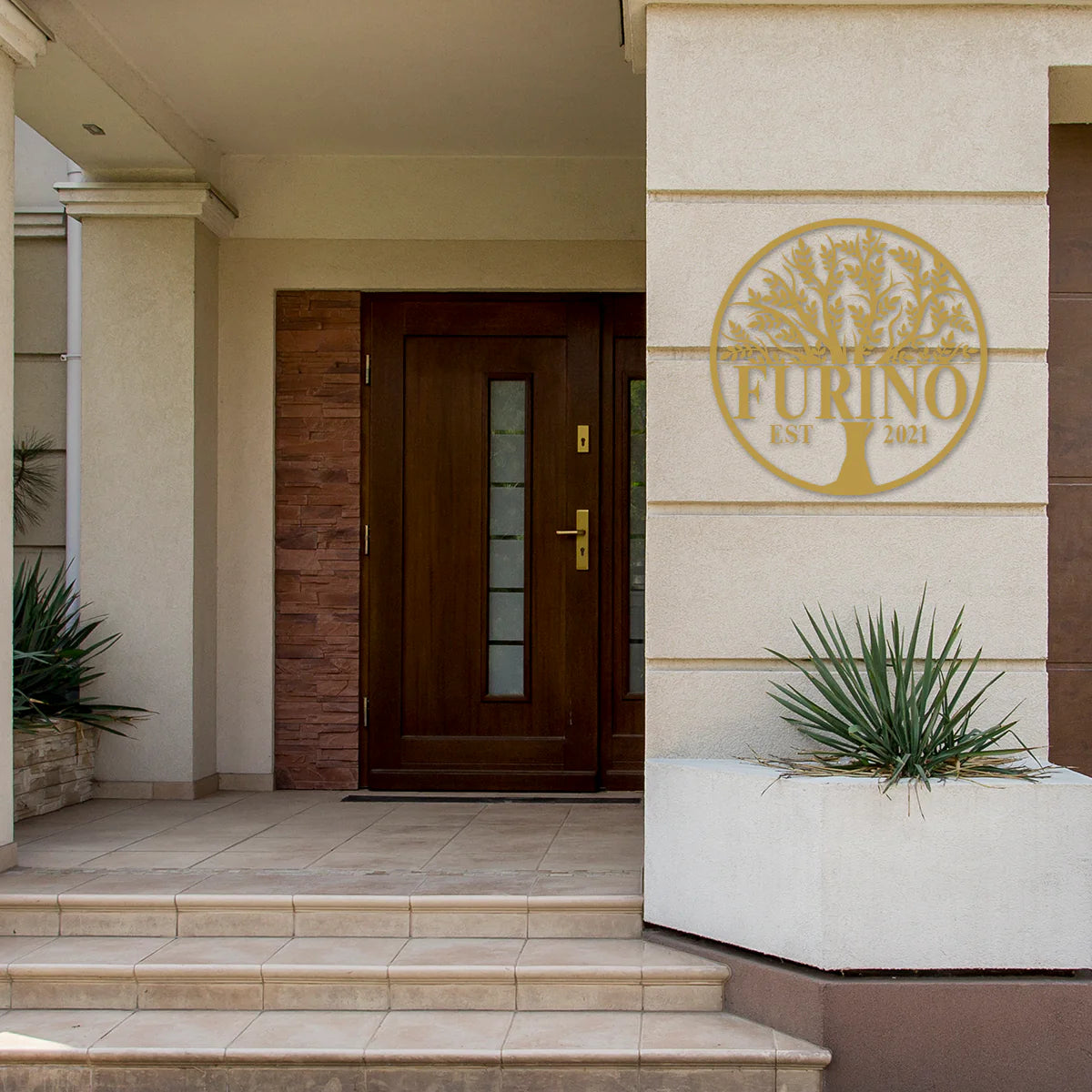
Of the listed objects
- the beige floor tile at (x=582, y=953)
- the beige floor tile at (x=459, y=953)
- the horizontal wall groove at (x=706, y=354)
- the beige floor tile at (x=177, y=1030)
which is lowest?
the beige floor tile at (x=177, y=1030)

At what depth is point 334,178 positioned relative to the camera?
655 centimetres

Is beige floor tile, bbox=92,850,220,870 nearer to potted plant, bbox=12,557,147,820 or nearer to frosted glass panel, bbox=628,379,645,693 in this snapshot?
potted plant, bbox=12,557,147,820

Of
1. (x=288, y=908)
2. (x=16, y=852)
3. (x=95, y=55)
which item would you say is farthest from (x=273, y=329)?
(x=288, y=908)

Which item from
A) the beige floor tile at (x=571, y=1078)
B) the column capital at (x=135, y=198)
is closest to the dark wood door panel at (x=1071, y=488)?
the beige floor tile at (x=571, y=1078)

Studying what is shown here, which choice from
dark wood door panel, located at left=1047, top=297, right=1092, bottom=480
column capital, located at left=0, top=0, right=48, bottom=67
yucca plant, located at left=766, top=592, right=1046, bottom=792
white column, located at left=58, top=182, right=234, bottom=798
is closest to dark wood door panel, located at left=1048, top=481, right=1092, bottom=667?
dark wood door panel, located at left=1047, top=297, right=1092, bottom=480

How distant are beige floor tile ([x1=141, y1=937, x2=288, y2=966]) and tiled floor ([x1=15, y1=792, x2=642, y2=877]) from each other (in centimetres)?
32

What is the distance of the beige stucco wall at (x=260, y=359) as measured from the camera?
6.47 meters

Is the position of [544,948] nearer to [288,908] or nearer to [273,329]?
[288,908]

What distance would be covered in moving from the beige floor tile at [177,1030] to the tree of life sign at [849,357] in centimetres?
233

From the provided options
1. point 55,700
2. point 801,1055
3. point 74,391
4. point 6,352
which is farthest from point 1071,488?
point 74,391

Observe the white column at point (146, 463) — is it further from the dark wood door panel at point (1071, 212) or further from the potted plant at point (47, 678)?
the dark wood door panel at point (1071, 212)

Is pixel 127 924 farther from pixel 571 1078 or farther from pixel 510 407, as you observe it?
pixel 510 407

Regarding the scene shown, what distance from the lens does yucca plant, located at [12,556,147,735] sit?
564 cm

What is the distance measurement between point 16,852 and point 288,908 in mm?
1242
